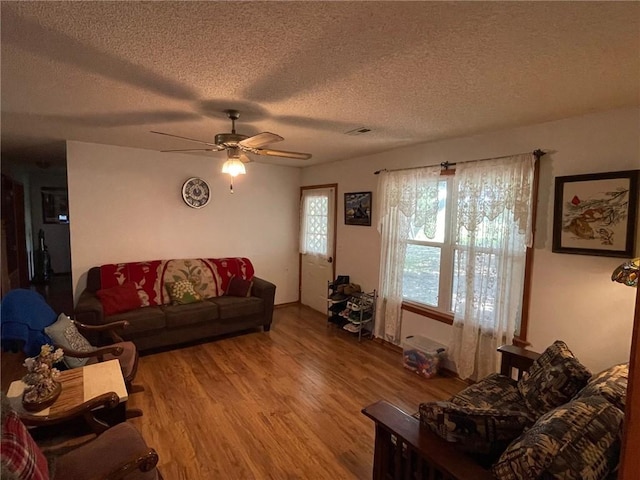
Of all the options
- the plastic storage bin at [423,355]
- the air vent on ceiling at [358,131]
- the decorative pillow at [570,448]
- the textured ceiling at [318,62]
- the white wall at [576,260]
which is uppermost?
the air vent on ceiling at [358,131]

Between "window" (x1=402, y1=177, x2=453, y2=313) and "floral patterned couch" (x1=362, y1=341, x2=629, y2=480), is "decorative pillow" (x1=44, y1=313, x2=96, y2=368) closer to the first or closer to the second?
"floral patterned couch" (x1=362, y1=341, x2=629, y2=480)

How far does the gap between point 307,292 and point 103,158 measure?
11.0 ft

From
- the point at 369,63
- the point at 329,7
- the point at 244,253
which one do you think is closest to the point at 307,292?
the point at 244,253

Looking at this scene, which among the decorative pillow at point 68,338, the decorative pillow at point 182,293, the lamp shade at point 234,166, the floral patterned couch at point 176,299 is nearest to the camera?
the decorative pillow at point 68,338

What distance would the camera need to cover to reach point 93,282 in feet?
12.0

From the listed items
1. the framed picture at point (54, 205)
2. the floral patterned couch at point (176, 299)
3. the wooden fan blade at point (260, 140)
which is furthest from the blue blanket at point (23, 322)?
the framed picture at point (54, 205)

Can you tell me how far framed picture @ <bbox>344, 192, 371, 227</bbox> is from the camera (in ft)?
13.5

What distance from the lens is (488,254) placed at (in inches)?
113

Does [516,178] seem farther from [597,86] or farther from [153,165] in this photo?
[153,165]

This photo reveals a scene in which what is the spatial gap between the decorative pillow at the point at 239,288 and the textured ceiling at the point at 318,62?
2.14m

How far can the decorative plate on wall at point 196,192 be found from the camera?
4348mm

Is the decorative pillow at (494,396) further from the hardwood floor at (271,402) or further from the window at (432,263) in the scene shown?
the window at (432,263)

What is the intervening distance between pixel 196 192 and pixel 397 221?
2713mm

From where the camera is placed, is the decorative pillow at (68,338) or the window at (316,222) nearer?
the decorative pillow at (68,338)
